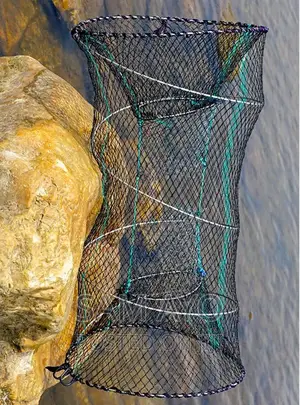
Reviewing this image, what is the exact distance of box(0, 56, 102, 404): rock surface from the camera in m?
2.52

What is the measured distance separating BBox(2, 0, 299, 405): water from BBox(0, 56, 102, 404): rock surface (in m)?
2.10

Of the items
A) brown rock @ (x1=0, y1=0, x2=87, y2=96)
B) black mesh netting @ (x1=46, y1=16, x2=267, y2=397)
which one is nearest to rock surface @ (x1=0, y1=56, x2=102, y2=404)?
black mesh netting @ (x1=46, y1=16, x2=267, y2=397)

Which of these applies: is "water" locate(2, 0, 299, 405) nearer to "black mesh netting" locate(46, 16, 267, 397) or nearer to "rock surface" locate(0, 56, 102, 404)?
"black mesh netting" locate(46, 16, 267, 397)

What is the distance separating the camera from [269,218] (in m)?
5.88

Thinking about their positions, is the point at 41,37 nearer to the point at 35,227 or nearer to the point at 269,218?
the point at 35,227

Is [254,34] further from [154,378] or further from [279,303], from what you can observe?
[279,303]

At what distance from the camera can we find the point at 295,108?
21.1 feet

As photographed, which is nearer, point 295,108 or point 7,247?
point 7,247

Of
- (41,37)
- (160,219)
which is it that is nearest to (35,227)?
(160,219)

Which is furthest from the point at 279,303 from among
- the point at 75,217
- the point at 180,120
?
the point at 75,217

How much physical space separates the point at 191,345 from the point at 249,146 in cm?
224

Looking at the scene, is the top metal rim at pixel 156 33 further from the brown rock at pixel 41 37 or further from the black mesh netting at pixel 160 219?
the brown rock at pixel 41 37

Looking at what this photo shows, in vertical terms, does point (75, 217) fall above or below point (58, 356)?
above

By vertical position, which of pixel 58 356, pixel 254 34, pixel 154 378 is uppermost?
pixel 254 34
